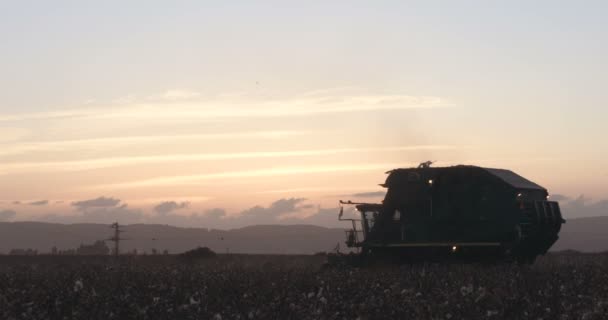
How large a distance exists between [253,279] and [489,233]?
1103cm

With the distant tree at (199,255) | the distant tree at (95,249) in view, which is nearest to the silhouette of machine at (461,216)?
the distant tree at (199,255)

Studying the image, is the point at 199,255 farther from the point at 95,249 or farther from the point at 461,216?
the point at 95,249

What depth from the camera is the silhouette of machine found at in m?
29.4

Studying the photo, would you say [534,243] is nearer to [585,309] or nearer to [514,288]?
[514,288]

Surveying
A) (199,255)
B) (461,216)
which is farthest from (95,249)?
(461,216)

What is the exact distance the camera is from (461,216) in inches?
1183

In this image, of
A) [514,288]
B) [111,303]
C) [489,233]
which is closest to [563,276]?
[514,288]

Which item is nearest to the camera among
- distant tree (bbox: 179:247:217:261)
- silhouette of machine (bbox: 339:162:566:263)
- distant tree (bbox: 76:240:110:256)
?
silhouette of machine (bbox: 339:162:566:263)

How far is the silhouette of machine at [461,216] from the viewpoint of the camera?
29422 millimetres

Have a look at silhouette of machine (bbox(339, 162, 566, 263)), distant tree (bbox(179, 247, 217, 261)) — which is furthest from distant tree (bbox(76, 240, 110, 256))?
silhouette of machine (bbox(339, 162, 566, 263))

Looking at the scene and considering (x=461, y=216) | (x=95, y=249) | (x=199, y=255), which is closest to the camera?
(x=461, y=216)

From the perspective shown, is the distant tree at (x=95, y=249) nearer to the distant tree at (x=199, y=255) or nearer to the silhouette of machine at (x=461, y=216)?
the distant tree at (x=199, y=255)

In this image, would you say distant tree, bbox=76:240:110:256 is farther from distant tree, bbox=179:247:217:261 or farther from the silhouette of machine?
the silhouette of machine

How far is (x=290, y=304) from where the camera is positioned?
17.4 meters
